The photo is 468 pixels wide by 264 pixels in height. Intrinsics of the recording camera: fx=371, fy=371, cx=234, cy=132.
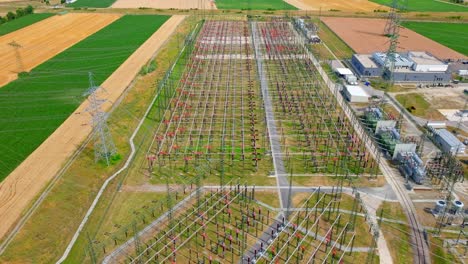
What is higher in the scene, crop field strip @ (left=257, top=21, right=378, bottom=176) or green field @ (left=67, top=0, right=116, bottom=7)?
green field @ (left=67, top=0, right=116, bottom=7)

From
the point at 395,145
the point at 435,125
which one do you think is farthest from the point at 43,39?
the point at 435,125

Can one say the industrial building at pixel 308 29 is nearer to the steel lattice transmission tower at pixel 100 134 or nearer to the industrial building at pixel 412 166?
the industrial building at pixel 412 166

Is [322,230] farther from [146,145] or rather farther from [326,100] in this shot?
[326,100]

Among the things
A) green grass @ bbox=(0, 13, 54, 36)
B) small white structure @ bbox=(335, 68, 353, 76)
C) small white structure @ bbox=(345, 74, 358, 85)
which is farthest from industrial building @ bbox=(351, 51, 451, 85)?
green grass @ bbox=(0, 13, 54, 36)

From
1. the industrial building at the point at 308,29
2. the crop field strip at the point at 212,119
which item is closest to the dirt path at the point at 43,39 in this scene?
the crop field strip at the point at 212,119

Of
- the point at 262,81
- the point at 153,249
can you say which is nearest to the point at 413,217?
the point at 153,249

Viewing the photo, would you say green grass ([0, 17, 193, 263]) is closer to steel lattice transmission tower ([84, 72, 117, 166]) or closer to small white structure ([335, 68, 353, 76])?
steel lattice transmission tower ([84, 72, 117, 166])
